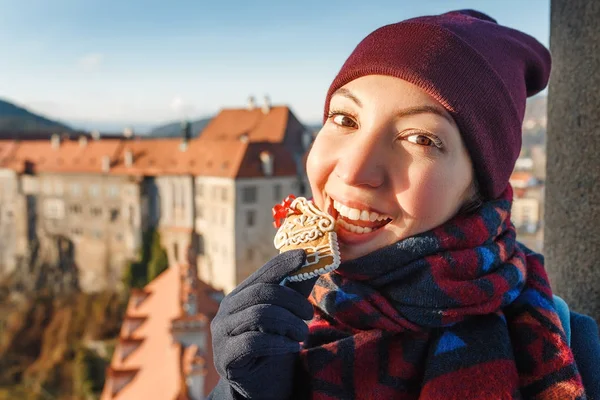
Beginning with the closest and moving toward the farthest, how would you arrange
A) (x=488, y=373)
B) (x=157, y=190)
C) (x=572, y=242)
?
(x=488, y=373) → (x=572, y=242) → (x=157, y=190)

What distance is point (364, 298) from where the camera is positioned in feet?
2.99

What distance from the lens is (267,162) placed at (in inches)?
651

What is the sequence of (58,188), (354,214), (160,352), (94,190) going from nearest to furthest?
(354,214) → (160,352) → (94,190) → (58,188)

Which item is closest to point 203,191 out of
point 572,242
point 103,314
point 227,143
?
point 227,143

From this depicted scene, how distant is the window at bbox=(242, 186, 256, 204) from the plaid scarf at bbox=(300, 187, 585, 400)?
15415 mm

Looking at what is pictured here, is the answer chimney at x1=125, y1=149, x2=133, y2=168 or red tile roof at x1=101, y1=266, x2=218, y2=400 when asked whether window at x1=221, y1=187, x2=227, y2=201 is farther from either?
chimney at x1=125, y1=149, x2=133, y2=168

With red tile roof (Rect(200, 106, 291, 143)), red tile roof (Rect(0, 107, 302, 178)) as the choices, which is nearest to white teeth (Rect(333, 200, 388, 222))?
red tile roof (Rect(0, 107, 302, 178))

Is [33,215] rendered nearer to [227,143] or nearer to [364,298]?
[227,143]

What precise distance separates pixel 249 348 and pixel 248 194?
613 inches

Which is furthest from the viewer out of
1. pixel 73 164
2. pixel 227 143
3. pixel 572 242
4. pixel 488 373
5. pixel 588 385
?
pixel 73 164

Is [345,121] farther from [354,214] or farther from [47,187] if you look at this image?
[47,187]

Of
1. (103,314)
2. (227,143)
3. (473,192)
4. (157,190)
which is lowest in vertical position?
(103,314)

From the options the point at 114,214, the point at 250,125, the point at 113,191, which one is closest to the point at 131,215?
the point at 114,214

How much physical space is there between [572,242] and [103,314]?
20.1 metres
